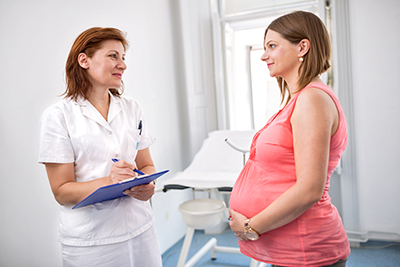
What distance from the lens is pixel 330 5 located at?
298cm

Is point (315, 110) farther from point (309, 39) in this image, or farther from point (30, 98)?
point (30, 98)

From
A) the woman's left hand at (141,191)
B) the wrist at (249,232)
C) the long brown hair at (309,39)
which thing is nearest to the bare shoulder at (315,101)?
the long brown hair at (309,39)

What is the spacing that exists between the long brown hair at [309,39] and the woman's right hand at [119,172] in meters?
0.64

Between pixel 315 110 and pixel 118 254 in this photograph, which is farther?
pixel 118 254

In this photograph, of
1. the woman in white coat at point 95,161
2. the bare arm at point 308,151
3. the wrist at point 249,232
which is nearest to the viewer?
the bare arm at point 308,151

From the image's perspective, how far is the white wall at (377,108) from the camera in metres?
2.79

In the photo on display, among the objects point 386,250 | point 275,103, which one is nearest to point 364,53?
point 275,103

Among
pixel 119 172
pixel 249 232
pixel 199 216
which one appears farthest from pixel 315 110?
pixel 199 216

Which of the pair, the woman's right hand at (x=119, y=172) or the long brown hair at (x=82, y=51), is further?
the long brown hair at (x=82, y=51)

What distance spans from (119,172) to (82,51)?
0.49 meters

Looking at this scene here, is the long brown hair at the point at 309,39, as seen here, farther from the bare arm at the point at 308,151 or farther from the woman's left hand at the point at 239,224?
the woman's left hand at the point at 239,224

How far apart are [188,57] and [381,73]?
5.53ft

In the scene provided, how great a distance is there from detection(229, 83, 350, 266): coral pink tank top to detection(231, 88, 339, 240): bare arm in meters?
0.04

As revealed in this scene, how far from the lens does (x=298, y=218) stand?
104cm
